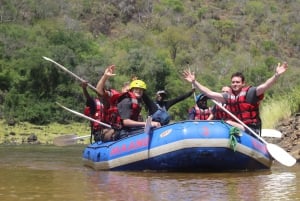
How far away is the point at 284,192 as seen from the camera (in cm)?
600

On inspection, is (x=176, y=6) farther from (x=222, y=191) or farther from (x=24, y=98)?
(x=222, y=191)

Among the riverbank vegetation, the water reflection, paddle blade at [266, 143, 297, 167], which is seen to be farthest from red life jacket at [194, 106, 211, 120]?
the riverbank vegetation

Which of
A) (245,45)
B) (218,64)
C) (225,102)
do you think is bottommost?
(225,102)

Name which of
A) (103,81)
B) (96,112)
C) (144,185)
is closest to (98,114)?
(96,112)

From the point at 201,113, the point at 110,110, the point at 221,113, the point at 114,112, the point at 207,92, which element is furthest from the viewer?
the point at 201,113

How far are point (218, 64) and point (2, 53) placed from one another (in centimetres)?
3564

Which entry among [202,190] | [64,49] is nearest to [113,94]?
[202,190]

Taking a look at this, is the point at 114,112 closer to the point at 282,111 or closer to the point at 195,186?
the point at 195,186

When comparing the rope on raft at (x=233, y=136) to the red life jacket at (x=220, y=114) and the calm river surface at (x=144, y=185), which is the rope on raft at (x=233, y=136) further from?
the red life jacket at (x=220, y=114)

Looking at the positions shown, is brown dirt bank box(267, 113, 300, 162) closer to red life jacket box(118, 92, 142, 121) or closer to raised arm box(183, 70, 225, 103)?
raised arm box(183, 70, 225, 103)

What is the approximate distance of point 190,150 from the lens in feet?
26.4

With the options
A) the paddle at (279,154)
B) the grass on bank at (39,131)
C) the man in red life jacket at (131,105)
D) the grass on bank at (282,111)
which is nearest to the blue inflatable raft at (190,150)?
the paddle at (279,154)

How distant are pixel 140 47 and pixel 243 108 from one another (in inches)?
1703

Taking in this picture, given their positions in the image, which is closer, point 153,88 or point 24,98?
point 24,98
